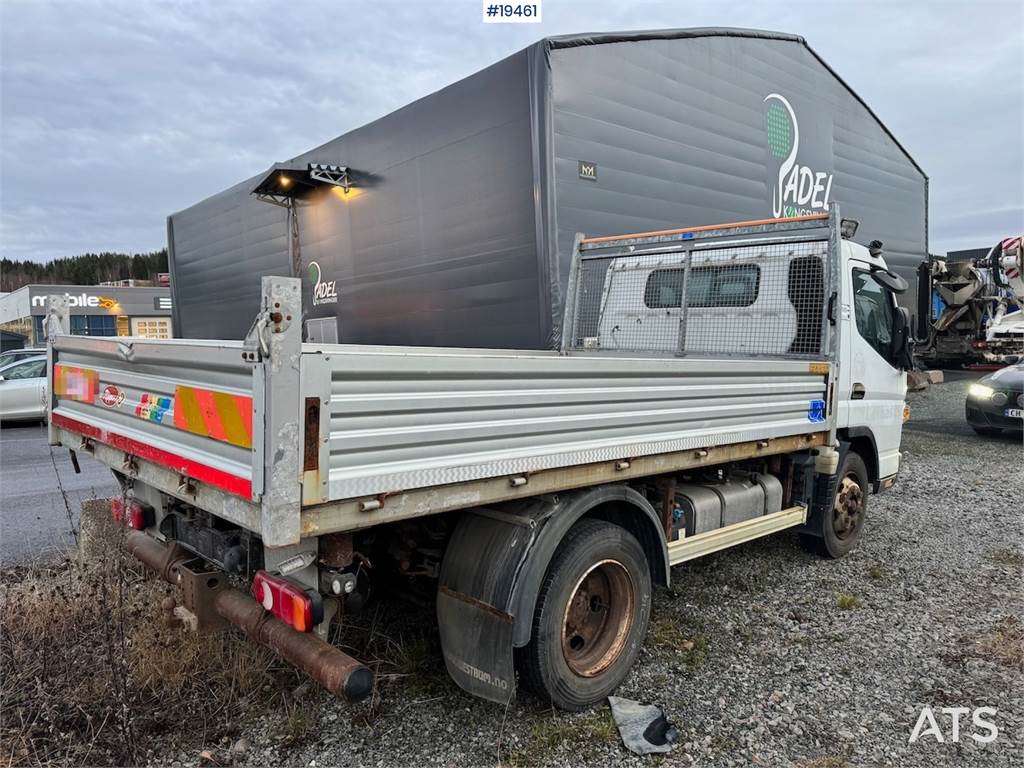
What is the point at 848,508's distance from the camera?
5250 millimetres

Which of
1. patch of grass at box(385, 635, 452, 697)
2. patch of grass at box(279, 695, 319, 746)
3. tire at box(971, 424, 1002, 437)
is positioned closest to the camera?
patch of grass at box(279, 695, 319, 746)

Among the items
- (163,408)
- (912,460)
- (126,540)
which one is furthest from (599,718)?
(912,460)

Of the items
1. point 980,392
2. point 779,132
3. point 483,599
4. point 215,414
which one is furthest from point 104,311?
point 483,599

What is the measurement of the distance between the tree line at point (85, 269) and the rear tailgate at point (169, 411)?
279 feet

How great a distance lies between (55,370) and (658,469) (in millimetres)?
3457

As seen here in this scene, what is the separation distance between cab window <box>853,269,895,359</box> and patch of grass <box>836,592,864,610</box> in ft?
6.14

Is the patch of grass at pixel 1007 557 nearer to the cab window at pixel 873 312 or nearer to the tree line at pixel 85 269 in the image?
the cab window at pixel 873 312

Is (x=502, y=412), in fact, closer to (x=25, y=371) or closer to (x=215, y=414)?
(x=215, y=414)

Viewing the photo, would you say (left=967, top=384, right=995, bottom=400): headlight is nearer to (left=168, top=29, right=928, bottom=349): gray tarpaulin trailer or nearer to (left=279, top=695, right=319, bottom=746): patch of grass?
(left=168, top=29, right=928, bottom=349): gray tarpaulin trailer

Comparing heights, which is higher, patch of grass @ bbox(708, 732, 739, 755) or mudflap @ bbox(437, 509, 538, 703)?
mudflap @ bbox(437, 509, 538, 703)

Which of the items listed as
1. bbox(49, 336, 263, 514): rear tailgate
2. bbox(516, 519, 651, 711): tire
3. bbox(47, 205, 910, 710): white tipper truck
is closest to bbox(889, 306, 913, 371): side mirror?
bbox(47, 205, 910, 710): white tipper truck

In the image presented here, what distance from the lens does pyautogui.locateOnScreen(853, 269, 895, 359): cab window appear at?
189 inches

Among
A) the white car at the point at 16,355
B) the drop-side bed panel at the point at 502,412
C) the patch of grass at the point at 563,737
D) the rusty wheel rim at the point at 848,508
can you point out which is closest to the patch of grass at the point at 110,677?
the patch of grass at the point at 563,737

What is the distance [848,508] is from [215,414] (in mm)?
4807
